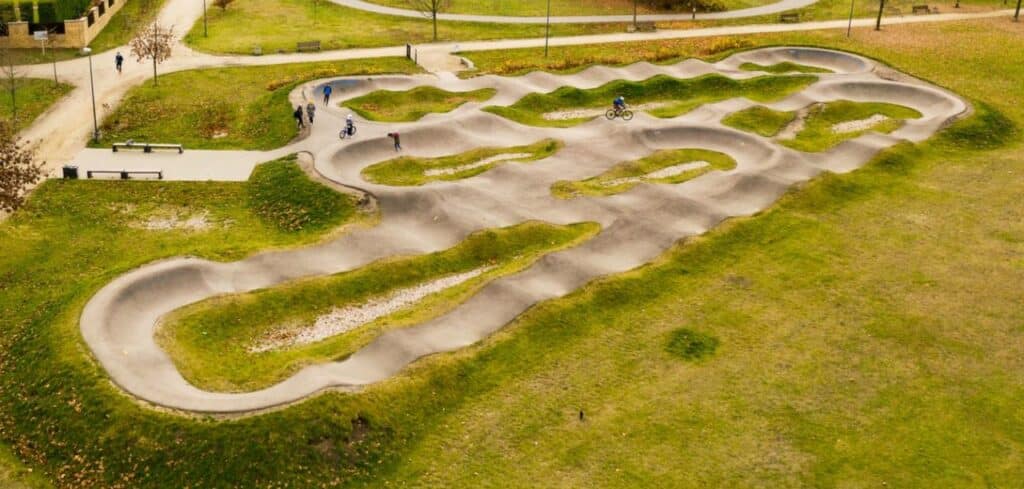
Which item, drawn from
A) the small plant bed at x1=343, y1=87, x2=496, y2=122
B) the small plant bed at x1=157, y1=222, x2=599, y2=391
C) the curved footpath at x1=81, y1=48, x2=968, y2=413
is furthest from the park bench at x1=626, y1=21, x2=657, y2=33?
the small plant bed at x1=157, y1=222, x2=599, y2=391

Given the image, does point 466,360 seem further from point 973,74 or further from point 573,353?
point 973,74

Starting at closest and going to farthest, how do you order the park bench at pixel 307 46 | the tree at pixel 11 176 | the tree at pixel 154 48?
the tree at pixel 11 176 → the tree at pixel 154 48 → the park bench at pixel 307 46

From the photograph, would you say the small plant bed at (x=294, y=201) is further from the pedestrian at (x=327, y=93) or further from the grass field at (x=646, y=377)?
the pedestrian at (x=327, y=93)

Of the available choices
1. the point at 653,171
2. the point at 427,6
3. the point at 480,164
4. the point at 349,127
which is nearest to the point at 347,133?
the point at 349,127

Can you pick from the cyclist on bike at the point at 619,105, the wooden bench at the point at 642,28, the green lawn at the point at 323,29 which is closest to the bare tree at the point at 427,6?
the green lawn at the point at 323,29

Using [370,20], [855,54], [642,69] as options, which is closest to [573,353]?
[642,69]
